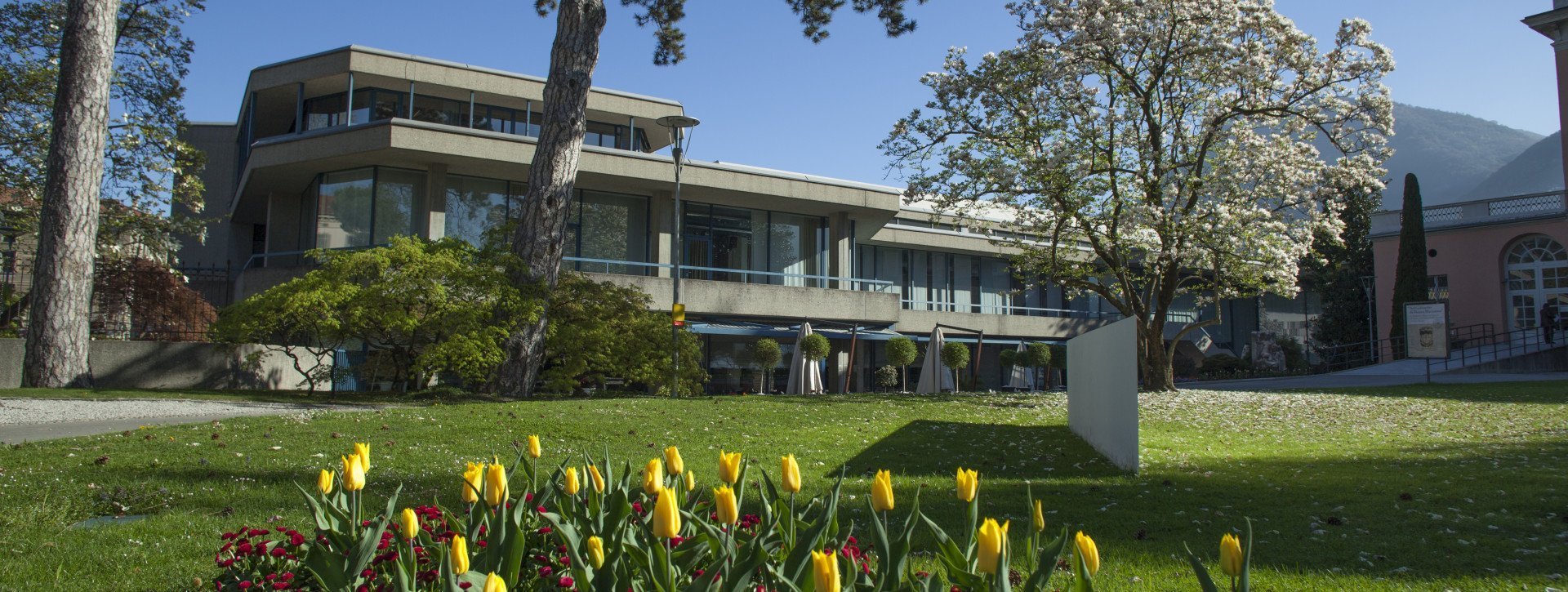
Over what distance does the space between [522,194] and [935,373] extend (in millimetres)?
12767

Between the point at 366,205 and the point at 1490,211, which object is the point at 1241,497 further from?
the point at 1490,211

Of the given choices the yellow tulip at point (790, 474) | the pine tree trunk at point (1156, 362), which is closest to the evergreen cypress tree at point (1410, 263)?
the pine tree trunk at point (1156, 362)

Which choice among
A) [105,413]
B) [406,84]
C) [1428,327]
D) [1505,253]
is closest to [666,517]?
[105,413]

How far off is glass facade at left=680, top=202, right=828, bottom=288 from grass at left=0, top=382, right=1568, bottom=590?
1514 centimetres

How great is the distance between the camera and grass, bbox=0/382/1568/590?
5.08m

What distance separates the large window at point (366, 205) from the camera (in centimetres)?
2680

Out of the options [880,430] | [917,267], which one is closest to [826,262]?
[917,267]

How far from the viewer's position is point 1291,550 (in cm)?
563

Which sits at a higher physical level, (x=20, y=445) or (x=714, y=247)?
(x=714, y=247)

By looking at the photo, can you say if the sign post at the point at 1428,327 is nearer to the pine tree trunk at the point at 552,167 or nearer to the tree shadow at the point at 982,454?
the tree shadow at the point at 982,454

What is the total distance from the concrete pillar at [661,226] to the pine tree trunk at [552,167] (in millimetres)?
11268

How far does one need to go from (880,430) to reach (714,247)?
18.9 m

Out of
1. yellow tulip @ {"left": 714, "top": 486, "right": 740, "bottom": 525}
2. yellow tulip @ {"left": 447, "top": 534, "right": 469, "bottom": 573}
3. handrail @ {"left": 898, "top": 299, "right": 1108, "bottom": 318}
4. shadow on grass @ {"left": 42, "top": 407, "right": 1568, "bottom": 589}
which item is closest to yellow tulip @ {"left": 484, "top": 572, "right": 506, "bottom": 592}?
yellow tulip @ {"left": 447, "top": 534, "right": 469, "bottom": 573}

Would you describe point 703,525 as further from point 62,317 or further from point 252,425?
point 62,317
